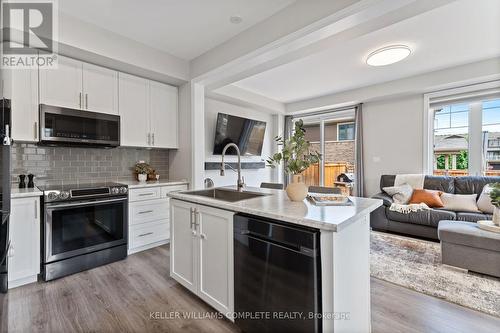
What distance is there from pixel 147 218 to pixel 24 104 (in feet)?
5.88

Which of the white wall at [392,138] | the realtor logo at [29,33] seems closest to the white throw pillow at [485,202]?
the white wall at [392,138]

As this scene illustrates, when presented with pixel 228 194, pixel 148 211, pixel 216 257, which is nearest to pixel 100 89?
pixel 148 211

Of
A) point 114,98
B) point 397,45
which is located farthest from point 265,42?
point 114,98

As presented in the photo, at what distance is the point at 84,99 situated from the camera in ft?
9.11

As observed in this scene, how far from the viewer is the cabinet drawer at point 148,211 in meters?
2.97

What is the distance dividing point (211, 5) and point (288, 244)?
2.36 m

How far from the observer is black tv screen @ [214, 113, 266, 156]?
4699mm

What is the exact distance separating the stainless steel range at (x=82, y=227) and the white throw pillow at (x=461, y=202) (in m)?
4.63

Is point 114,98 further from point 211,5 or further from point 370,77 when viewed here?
point 370,77

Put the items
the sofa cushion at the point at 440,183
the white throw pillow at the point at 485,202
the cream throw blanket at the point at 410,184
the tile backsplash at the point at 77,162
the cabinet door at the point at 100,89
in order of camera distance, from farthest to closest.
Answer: the sofa cushion at the point at 440,183 → the cream throw blanket at the point at 410,184 → the white throw pillow at the point at 485,202 → the cabinet door at the point at 100,89 → the tile backsplash at the point at 77,162

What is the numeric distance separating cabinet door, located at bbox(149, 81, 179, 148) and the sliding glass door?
10.7ft

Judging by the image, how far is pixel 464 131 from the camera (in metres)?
4.15

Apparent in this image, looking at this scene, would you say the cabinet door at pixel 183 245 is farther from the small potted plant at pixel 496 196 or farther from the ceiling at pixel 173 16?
the small potted plant at pixel 496 196

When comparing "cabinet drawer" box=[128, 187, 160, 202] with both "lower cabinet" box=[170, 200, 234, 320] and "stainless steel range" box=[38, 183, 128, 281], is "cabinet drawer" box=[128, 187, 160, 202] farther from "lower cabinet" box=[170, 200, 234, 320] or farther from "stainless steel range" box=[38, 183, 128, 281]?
"lower cabinet" box=[170, 200, 234, 320]
